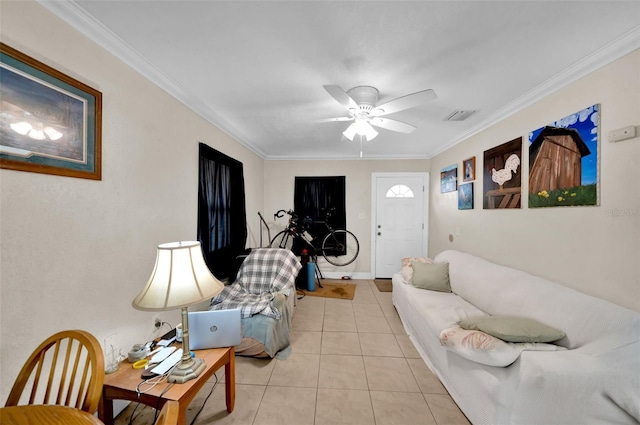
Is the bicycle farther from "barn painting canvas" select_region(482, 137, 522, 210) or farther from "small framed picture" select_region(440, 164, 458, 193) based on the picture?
"barn painting canvas" select_region(482, 137, 522, 210)

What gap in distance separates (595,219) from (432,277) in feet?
4.97

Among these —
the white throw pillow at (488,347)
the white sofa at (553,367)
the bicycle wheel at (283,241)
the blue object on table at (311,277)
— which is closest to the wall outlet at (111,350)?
the white throw pillow at (488,347)

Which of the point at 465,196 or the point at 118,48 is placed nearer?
the point at 118,48

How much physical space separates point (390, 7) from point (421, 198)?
12.4ft

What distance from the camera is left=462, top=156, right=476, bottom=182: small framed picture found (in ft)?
9.95

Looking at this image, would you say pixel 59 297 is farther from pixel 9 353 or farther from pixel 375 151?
pixel 375 151

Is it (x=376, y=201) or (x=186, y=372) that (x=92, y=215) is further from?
(x=376, y=201)

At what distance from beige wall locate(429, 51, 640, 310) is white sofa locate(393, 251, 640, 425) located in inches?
6.6

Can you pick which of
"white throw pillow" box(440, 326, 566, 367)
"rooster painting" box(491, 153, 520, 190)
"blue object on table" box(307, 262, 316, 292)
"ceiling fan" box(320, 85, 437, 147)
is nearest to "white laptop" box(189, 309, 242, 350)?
"white throw pillow" box(440, 326, 566, 367)

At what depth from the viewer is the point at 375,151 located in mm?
4234

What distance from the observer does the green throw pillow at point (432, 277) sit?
2762 millimetres

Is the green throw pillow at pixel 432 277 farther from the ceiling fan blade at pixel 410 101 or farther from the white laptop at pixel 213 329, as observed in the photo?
the white laptop at pixel 213 329

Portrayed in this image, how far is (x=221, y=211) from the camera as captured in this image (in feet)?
9.71

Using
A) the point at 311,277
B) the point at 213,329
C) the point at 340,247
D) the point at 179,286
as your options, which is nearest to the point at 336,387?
the point at 213,329
